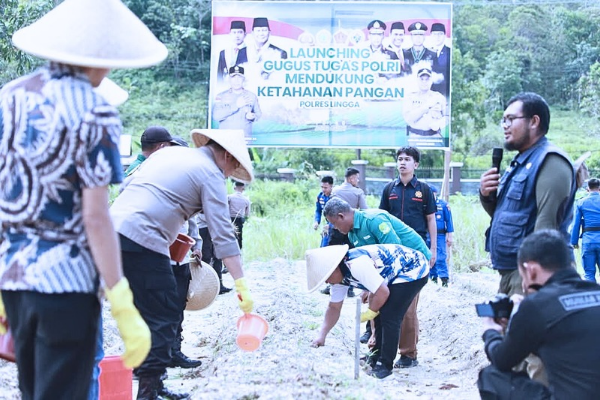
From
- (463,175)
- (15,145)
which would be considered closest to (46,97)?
(15,145)

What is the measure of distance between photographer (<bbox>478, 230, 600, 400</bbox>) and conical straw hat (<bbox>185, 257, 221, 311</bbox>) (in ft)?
10.1

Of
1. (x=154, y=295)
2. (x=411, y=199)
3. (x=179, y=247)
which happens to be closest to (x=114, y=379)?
(x=154, y=295)

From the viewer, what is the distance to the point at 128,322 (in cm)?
283

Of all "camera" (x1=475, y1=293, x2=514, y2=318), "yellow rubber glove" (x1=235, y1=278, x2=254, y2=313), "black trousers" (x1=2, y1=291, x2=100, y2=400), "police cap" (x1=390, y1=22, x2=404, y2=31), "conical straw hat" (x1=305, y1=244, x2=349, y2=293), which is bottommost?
"conical straw hat" (x1=305, y1=244, x2=349, y2=293)

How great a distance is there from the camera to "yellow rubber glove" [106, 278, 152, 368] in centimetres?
280

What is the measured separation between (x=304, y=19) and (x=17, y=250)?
1458 centimetres

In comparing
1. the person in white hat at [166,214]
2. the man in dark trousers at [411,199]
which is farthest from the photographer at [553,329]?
the man in dark trousers at [411,199]

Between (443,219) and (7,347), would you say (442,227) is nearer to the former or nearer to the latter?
(443,219)

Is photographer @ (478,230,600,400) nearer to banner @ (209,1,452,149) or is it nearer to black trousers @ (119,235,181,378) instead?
black trousers @ (119,235,181,378)

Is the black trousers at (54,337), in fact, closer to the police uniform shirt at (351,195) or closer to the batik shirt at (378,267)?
the batik shirt at (378,267)

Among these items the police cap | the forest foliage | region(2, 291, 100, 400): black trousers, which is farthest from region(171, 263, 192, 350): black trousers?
the forest foliage

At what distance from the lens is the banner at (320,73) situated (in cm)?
1647

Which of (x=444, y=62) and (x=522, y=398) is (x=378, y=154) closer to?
(x=444, y=62)

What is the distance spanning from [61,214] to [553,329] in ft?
6.86
